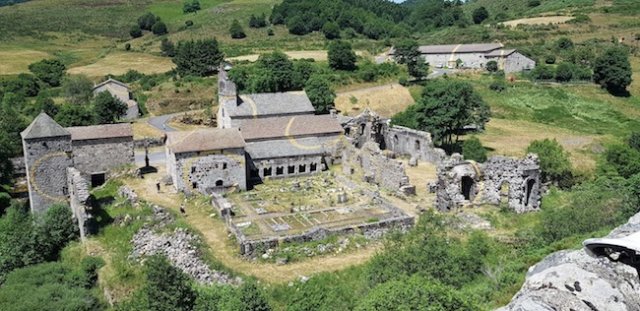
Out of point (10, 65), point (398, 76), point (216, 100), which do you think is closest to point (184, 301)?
point (216, 100)

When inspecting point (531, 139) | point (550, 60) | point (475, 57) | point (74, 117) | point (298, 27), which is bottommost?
point (531, 139)

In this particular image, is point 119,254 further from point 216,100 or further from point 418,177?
point 216,100

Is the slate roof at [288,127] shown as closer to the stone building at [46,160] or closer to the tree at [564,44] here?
the stone building at [46,160]

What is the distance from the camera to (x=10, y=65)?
84.8 meters

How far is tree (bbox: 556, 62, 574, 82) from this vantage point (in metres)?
72.7

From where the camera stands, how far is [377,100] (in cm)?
6800

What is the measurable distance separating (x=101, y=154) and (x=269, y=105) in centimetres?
1490

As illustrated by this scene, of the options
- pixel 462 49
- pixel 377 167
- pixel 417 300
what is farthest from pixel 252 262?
pixel 462 49

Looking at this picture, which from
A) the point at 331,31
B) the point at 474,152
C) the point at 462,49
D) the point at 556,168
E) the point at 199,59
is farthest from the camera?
the point at 331,31

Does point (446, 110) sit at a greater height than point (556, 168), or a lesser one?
greater

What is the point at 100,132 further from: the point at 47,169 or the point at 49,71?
the point at 49,71

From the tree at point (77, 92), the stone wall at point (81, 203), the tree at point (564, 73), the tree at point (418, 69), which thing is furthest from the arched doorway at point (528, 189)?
the tree at point (77, 92)

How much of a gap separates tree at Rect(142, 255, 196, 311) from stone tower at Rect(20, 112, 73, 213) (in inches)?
701

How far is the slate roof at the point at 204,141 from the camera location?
123 ft
